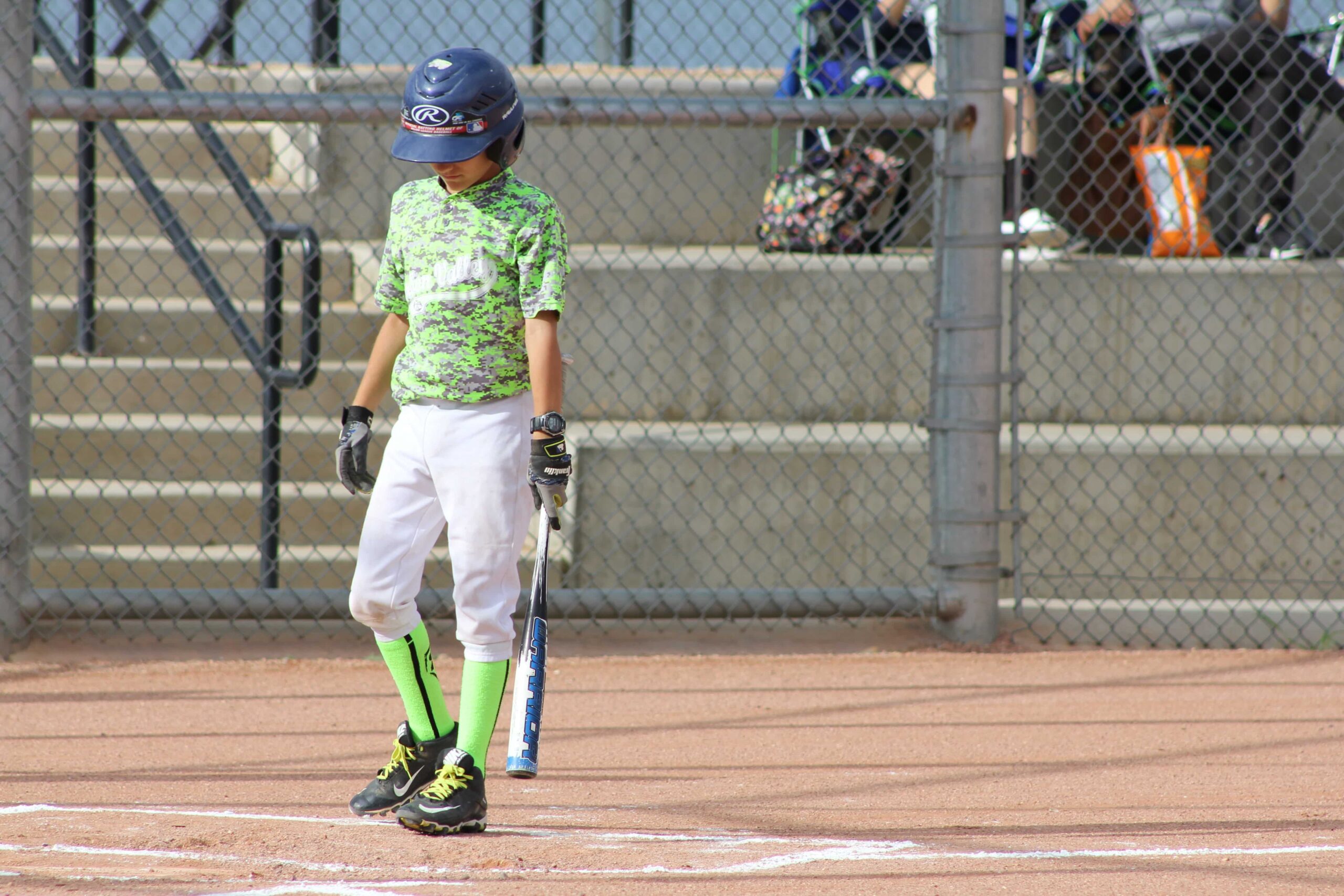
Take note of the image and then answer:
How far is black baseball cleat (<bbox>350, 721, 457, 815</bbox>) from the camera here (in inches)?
126

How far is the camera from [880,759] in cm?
388

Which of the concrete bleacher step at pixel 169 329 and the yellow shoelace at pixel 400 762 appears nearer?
the yellow shoelace at pixel 400 762

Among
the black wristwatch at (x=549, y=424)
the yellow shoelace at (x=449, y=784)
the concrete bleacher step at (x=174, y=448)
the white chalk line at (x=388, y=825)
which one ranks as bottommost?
the concrete bleacher step at (x=174, y=448)

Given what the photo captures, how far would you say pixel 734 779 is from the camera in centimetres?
364

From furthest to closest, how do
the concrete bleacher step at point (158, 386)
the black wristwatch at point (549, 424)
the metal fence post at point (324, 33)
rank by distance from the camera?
the metal fence post at point (324, 33)
the concrete bleacher step at point (158, 386)
the black wristwatch at point (549, 424)

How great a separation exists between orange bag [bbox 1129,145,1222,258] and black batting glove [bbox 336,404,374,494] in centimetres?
502

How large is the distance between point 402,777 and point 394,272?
3.97ft

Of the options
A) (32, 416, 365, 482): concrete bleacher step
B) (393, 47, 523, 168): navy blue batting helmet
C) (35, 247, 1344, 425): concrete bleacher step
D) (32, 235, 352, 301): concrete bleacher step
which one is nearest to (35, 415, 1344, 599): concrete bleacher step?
(32, 416, 365, 482): concrete bleacher step

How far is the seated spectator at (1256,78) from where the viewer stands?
22.6ft

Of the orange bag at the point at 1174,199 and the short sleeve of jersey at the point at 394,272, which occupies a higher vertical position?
the short sleeve of jersey at the point at 394,272

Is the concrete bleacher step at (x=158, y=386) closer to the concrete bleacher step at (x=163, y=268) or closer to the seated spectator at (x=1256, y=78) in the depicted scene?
the concrete bleacher step at (x=163, y=268)

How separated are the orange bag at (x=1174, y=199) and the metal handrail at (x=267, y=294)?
4298 millimetres

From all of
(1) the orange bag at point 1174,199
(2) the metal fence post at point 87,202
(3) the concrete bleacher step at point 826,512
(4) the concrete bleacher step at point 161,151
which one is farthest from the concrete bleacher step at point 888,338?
(4) the concrete bleacher step at point 161,151

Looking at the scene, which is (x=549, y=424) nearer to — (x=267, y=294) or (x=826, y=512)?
(x=267, y=294)
